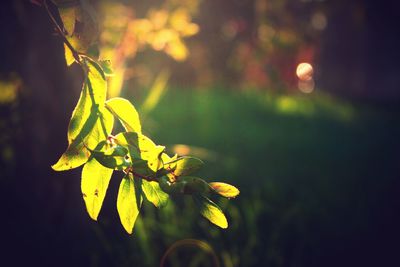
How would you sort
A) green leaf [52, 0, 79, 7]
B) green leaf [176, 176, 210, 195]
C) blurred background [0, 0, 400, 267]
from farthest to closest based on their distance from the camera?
blurred background [0, 0, 400, 267] → green leaf [52, 0, 79, 7] → green leaf [176, 176, 210, 195]

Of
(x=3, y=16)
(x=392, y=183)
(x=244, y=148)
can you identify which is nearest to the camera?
(x=3, y=16)

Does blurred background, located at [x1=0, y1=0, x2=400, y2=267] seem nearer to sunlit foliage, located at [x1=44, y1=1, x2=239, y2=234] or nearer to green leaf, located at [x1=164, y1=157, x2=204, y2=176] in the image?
sunlit foliage, located at [x1=44, y1=1, x2=239, y2=234]

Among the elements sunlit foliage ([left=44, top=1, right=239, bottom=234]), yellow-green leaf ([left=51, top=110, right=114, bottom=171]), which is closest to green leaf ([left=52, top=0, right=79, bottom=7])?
sunlit foliage ([left=44, top=1, right=239, bottom=234])

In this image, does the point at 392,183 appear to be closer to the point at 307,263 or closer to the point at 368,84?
the point at 307,263

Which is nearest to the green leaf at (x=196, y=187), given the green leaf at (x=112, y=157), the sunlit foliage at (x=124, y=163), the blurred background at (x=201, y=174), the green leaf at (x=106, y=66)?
the sunlit foliage at (x=124, y=163)

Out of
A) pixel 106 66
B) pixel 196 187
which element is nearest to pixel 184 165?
pixel 196 187

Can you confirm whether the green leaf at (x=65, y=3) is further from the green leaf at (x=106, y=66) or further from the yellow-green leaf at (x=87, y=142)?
the yellow-green leaf at (x=87, y=142)

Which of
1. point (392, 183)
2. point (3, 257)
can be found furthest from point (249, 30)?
point (3, 257)
